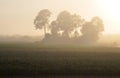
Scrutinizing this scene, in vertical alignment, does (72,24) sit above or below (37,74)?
above

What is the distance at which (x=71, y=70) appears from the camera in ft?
110

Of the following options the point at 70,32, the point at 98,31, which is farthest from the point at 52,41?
the point at 98,31

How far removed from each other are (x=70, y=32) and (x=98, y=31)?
846cm

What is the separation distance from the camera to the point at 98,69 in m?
34.1

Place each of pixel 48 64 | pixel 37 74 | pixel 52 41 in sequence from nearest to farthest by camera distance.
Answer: pixel 37 74, pixel 48 64, pixel 52 41

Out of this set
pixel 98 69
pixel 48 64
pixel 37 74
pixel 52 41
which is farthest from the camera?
pixel 52 41

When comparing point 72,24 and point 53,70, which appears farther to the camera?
point 72,24

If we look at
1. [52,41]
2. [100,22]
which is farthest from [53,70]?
[100,22]

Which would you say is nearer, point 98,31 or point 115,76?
point 115,76

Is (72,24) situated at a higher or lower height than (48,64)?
higher

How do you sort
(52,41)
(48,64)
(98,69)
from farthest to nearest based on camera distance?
1. (52,41)
2. (48,64)
3. (98,69)

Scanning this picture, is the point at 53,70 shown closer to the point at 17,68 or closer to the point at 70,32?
the point at 17,68

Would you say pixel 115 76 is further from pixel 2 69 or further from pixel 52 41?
pixel 52 41

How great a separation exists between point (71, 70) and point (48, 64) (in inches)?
171
